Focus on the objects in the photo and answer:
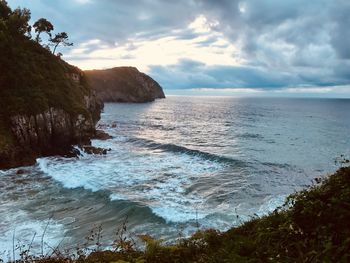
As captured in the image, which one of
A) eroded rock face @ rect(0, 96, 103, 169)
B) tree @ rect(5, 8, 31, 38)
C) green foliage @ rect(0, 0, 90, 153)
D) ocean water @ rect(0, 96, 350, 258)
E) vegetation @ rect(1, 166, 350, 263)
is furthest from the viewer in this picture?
tree @ rect(5, 8, 31, 38)

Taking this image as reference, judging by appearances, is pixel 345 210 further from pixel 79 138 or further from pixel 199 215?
pixel 79 138

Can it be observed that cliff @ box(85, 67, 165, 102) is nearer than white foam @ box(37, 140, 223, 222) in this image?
No

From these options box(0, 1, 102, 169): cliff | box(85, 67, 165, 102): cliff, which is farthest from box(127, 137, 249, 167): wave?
box(85, 67, 165, 102): cliff

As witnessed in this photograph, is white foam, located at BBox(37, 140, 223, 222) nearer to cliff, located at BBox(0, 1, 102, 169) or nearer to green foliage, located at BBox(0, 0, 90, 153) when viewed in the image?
cliff, located at BBox(0, 1, 102, 169)

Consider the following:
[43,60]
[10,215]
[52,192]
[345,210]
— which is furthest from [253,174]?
[43,60]

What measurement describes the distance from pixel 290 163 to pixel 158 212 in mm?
19832

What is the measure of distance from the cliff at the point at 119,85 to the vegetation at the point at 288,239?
169 m

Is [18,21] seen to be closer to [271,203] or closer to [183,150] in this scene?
[183,150]

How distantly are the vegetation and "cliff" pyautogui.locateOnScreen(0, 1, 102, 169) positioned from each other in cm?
2582

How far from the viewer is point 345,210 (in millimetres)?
6336

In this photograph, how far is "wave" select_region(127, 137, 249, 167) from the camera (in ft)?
112

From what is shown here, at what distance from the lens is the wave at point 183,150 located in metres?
34.0

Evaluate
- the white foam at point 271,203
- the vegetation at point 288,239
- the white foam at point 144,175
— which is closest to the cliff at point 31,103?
the white foam at point 144,175

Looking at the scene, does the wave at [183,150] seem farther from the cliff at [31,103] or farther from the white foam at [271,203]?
the white foam at [271,203]
